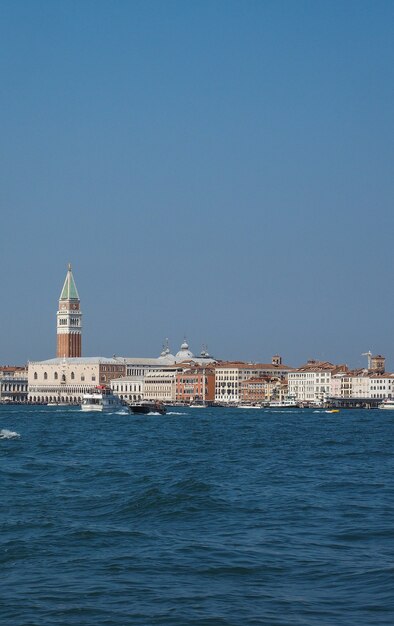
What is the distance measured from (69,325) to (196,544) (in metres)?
170

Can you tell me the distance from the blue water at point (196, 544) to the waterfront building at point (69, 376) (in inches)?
5581

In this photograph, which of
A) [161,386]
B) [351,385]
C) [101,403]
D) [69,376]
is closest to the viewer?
[101,403]

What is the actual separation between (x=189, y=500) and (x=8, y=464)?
1049 centimetres

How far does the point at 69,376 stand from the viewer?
175 meters

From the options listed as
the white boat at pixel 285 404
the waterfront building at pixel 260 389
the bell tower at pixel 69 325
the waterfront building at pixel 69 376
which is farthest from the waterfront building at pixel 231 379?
the bell tower at pixel 69 325

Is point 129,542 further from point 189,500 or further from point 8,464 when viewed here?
point 8,464

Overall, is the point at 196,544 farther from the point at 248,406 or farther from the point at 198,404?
the point at 198,404

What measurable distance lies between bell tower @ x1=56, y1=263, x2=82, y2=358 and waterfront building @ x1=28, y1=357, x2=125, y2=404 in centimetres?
637

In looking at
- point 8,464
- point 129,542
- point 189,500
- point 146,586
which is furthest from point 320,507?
point 8,464

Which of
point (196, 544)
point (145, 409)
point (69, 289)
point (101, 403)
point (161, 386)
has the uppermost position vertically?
point (69, 289)

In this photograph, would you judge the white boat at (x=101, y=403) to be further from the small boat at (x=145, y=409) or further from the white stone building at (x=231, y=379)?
the white stone building at (x=231, y=379)

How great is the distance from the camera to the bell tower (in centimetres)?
18675

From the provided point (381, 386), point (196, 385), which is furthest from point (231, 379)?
point (381, 386)

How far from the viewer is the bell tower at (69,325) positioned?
186750mm
